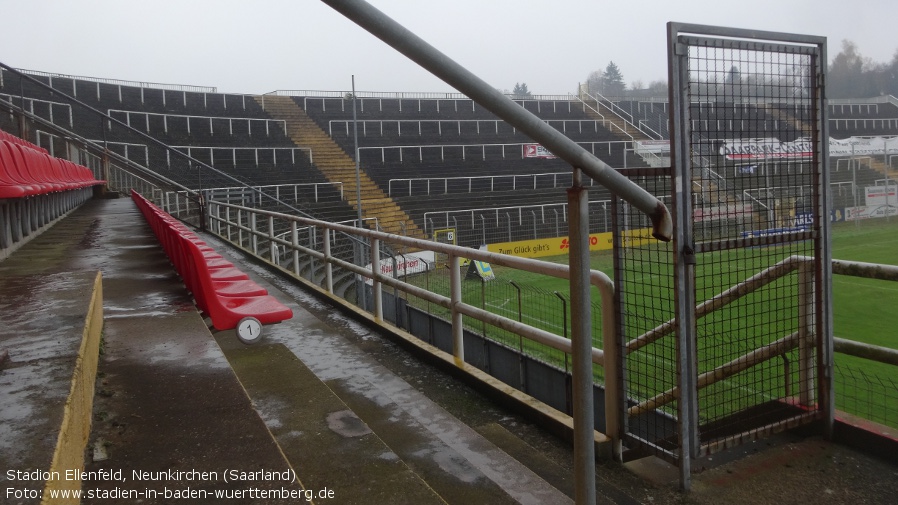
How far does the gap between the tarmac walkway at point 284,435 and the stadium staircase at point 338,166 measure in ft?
68.8

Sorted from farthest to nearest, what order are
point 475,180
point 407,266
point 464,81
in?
point 475,180 < point 407,266 < point 464,81

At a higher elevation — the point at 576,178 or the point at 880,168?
the point at 880,168

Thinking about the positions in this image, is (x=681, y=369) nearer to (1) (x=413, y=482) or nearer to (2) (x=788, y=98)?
(1) (x=413, y=482)

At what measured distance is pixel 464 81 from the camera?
1.43 m

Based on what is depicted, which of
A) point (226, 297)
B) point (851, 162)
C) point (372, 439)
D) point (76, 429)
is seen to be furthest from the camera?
point (851, 162)

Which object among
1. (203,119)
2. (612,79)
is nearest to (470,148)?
(203,119)

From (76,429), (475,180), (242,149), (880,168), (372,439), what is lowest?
(372,439)

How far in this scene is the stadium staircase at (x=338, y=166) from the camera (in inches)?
1068

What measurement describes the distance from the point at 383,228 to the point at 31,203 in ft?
62.7

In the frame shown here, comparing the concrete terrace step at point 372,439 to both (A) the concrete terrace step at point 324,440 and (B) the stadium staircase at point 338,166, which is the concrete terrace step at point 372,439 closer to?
(A) the concrete terrace step at point 324,440

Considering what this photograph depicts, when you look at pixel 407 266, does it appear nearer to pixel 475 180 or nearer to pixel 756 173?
pixel 756 173

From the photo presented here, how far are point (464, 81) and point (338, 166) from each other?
99.6ft

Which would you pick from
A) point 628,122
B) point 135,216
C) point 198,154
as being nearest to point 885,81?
point 628,122

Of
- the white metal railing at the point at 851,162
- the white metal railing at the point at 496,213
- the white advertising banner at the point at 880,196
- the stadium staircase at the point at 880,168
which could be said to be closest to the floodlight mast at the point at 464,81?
the white metal railing at the point at 496,213
